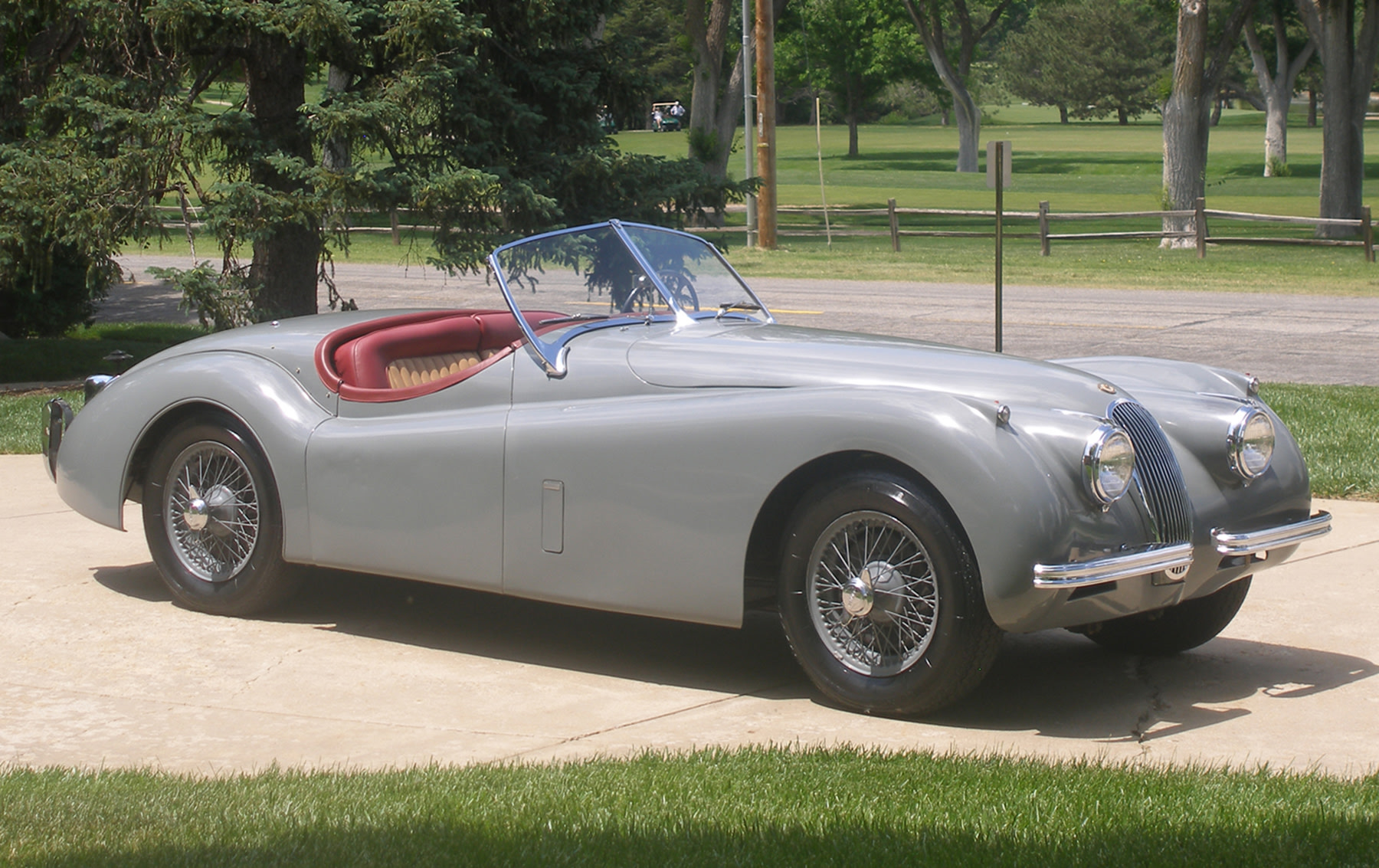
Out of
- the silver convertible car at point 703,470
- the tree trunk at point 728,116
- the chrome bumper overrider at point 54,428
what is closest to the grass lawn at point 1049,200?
the tree trunk at point 728,116

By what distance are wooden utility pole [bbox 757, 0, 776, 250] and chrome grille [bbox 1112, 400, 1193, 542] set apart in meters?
22.9

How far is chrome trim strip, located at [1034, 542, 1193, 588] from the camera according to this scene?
453 centimetres

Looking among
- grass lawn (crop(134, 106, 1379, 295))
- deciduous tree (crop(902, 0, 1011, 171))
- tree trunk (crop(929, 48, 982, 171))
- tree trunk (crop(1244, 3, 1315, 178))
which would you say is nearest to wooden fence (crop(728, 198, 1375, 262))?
grass lawn (crop(134, 106, 1379, 295))

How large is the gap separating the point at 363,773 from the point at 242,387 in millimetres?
2404

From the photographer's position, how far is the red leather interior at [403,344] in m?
6.05

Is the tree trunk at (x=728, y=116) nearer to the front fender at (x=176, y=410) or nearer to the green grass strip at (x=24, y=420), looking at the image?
the green grass strip at (x=24, y=420)

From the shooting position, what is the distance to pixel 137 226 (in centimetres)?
Answer: 1137

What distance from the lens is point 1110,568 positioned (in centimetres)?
459

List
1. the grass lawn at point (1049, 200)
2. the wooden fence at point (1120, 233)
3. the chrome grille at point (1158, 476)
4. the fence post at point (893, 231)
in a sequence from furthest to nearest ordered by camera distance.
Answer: the fence post at point (893, 231) < the wooden fence at point (1120, 233) < the grass lawn at point (1049, 200) < the chrome grille at point (1158, 476)

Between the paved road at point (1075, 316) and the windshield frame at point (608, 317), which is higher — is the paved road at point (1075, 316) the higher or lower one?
the lower one

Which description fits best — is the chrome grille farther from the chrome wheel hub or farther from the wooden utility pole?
the wooden utility pole

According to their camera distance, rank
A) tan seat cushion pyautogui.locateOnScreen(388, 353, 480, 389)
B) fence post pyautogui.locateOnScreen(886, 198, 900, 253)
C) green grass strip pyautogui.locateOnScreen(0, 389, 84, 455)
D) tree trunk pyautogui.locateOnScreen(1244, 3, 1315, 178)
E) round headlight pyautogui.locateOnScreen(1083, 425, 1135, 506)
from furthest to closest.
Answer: tree trunk pyautogui.locateOnScreen(1244, 3, 1315, 178) → fence post pyautogui.locateOnScreen(886, 198, 900, 253) → green grass strip pyautogui.locateOnScreen(0, 389, 84, 455) → tan seat cushion pyautogui.locateOnScreen(388, 353, 480, 389) → round headlight pyautogui.locateOnScreen(1083, 425, 1135, 506)

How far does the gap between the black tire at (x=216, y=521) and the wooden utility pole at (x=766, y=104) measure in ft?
71.5

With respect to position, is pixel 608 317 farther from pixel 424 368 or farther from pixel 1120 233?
pixel 1120 233
